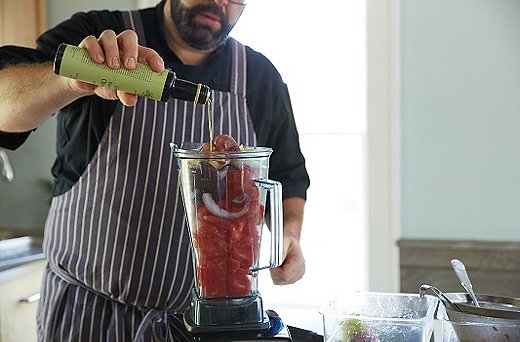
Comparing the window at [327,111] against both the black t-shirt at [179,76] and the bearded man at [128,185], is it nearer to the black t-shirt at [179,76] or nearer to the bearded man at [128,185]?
the black t-shirt at [179,76]

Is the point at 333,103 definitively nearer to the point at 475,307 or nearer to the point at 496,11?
the point at 496,11

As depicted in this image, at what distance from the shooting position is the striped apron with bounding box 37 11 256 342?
4.94 ft

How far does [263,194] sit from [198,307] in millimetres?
188

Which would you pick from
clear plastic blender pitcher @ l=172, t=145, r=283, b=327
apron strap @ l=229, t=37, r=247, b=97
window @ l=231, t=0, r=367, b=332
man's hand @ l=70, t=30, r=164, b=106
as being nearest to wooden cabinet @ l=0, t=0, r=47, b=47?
window @ l=231, t=0, r=367, b=332

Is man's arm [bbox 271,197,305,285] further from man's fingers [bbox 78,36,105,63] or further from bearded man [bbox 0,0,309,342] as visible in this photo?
man's fingers [bbox 78,36,105,63]

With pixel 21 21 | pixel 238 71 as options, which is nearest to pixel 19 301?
pixel 21 21

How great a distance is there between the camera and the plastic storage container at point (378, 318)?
37.4 inches

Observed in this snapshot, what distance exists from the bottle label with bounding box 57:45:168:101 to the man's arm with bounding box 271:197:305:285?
20.3 inches

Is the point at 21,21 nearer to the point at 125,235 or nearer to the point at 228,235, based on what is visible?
the point at 125,235

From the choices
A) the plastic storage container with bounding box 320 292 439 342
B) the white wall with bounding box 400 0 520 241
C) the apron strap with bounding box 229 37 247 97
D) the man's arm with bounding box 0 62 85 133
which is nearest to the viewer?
Result: the plastic storage container with bounding box 320 292 439 342

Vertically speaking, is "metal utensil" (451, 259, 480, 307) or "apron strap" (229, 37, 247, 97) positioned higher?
"apron strap" (229, 37, 247, 97)

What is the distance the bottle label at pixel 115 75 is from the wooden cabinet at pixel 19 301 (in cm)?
160

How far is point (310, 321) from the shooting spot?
1.25 m

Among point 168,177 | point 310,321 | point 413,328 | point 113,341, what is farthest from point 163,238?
point 413,328
